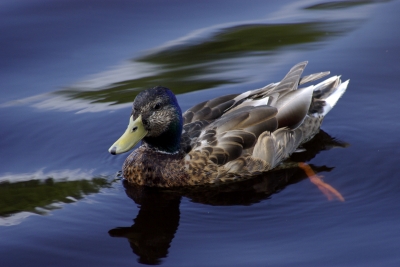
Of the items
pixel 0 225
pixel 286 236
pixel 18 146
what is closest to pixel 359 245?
pixel 286 236

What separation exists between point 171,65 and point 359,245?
5514mm

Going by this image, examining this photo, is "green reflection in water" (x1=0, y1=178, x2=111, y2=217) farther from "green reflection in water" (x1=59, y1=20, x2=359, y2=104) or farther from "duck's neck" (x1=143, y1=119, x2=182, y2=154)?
"green reflection in water" (x1=59, y1=20, x2=359, y2=104)

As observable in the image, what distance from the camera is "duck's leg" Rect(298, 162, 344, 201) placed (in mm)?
7543

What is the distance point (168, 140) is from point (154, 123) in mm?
319

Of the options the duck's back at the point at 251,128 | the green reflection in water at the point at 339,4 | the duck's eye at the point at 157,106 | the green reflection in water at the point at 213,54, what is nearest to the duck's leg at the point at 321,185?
the duck's back at the point at 251,128

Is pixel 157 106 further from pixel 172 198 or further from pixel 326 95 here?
pixel 326 95

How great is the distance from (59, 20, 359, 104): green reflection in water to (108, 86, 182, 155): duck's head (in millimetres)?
2034

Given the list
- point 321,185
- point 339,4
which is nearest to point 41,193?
point 321,185

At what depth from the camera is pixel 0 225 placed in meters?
7.32

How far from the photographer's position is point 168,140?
27.6ft

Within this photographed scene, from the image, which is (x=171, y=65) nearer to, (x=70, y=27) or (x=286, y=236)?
(x=70, y=27)

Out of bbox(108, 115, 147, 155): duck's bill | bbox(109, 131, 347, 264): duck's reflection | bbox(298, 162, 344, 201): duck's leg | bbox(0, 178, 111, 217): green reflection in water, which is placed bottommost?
bbox(298, 162, 344, 201): duck's leg

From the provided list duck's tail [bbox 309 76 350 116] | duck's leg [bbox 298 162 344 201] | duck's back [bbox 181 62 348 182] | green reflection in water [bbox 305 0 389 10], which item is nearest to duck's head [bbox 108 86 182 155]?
duck's back [bbox 181 62 348 182]

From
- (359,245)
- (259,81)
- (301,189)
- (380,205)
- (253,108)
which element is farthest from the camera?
(259,81)
